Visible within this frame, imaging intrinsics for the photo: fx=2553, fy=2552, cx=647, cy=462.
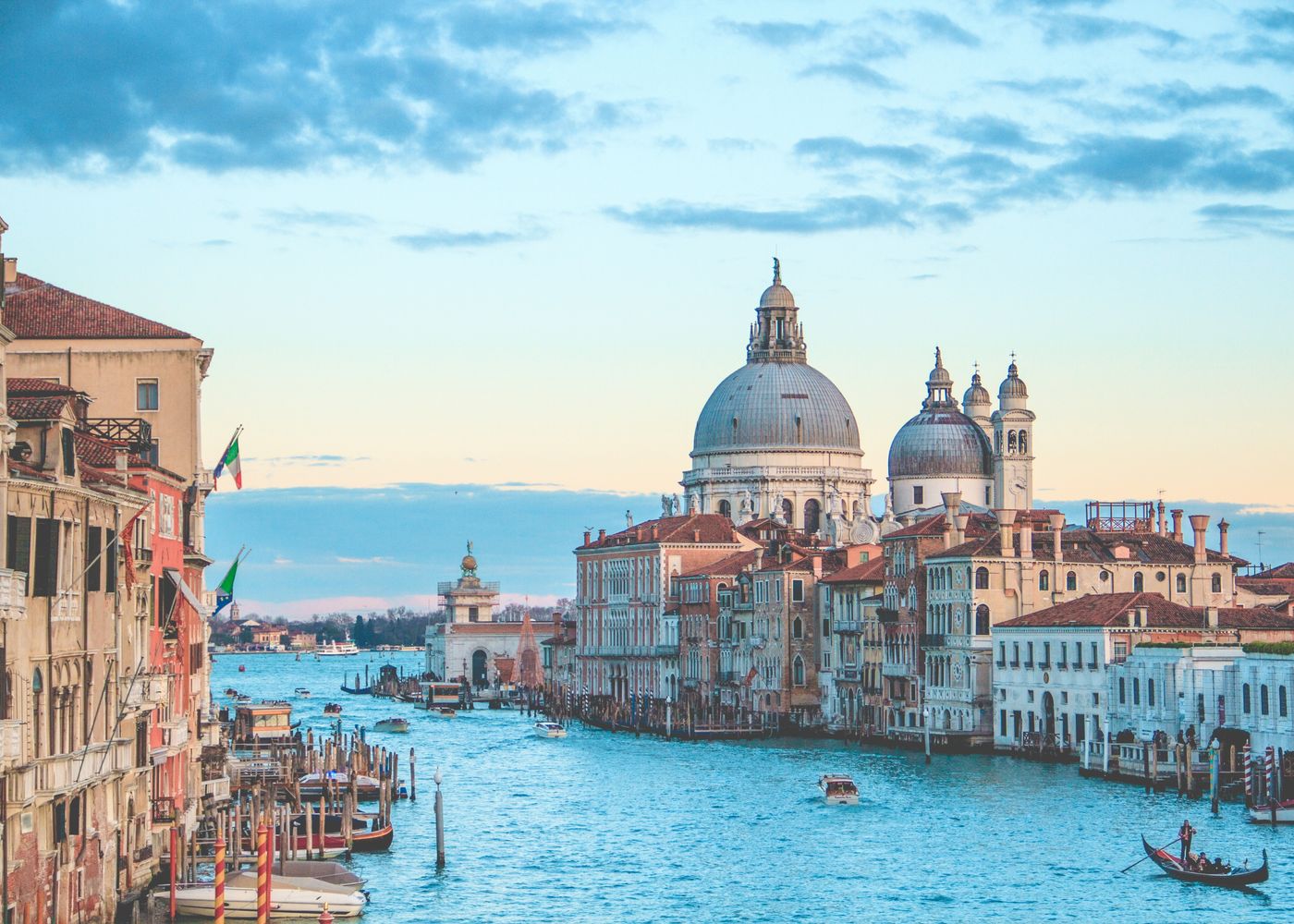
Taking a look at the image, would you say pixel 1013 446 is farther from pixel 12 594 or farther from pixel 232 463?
A: pixel 12 594

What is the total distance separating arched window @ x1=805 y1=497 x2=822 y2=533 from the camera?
111250 millimetres

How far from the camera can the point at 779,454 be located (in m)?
111

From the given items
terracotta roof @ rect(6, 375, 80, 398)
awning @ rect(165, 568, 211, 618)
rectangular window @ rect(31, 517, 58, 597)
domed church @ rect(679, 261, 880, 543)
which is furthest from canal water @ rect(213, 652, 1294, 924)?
domed church @ rect(679, 261, 880, 543)

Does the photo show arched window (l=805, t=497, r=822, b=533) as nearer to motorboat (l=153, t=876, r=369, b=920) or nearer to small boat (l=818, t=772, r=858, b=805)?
small boat (l=818, t=772, r=858, b=805)

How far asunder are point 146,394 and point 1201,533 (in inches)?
Answer: 1489

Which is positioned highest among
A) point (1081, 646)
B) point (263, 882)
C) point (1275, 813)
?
point (1081, 646)

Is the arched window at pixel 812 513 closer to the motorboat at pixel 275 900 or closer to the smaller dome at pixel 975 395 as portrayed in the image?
the smaller dome at pixel 975 395

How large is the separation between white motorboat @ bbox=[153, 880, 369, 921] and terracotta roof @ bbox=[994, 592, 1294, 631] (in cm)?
2885

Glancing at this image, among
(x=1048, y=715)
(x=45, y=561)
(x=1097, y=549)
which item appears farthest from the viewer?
(x=1097, y=549)

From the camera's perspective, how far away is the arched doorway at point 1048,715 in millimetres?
60781

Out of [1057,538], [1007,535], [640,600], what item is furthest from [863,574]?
[640,600]

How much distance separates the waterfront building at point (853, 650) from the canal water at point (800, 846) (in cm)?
828

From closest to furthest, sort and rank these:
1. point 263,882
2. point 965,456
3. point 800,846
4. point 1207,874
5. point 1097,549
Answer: point 263,882 < point 1207,874 < point 800,846 < point 1097,549 < point 965,456

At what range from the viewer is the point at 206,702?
42.9 m
